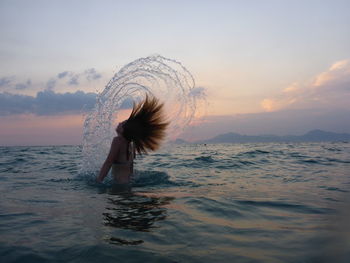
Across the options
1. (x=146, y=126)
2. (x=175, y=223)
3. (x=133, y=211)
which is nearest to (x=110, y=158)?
(x=146, y=126)

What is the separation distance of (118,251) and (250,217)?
2.48 meters

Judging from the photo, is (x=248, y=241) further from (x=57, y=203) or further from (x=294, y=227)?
(x=57, y=203)

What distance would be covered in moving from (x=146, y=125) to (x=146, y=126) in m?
0.03

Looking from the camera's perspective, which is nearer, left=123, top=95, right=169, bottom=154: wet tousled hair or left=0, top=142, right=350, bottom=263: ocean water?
left=0, top=142, right=350, bottom=263: ocean water

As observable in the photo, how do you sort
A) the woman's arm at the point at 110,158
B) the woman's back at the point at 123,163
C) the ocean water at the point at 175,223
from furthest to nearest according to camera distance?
the woman's back at the point at 123,163, the woman's arm at the point at 110,158, the ocean water at the point at 175,223

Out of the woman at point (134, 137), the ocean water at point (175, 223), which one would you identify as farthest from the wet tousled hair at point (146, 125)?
the ocean water at point (175, 223)

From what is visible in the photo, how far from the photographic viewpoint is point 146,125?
26.7ft

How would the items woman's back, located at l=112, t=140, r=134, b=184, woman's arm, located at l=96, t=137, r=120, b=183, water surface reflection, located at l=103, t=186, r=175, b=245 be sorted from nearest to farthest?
water surface reflection, located at l=103, t=186, r=175, b=245, woman's arm, located at l=96, t=137, r=120, b=183, woman's back, located at l=112, t=140, r=134, b=184

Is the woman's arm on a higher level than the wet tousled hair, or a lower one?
lower

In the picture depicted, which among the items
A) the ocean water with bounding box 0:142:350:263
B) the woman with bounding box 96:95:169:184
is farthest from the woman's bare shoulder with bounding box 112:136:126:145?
the ocean water with bounding box 0:142:350:263

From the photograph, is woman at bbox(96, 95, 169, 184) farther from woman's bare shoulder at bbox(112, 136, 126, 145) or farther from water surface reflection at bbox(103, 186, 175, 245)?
water surface reflection at bbox(103, 186, 175, 245)

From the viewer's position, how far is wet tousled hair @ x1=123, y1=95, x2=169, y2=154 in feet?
25.9

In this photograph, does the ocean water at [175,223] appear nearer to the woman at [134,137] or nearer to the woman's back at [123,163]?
the woman's back at [123,163]

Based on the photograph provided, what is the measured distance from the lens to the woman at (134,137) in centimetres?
784
